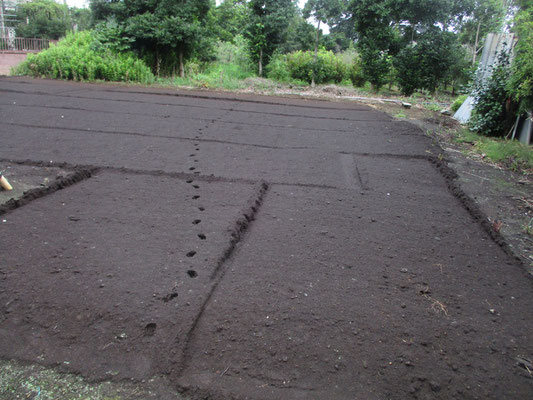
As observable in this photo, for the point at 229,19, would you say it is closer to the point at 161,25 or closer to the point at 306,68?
the point at 306,68

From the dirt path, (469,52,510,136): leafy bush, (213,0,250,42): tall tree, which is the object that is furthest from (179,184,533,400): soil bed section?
(213,0,250,42): tall tree

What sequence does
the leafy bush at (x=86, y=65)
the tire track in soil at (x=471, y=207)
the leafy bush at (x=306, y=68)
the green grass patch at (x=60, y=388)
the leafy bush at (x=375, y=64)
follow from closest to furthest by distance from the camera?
1. the green grass patch at (x=60, y=388)
2. the tire track in soil at (x=471, y=207)
3. the leafy bush at (x=86, y=65)
4. the leafy bush at (x=375, y=64)
5. the leafy bush at (x=306, y=68)

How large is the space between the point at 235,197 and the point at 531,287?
2144 millimetres

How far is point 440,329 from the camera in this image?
6.05 feet

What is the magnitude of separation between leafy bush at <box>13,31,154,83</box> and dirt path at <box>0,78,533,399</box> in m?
6.84

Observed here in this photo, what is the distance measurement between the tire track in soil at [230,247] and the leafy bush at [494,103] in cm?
448

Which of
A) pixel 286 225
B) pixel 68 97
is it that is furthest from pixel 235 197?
pixel 68 97

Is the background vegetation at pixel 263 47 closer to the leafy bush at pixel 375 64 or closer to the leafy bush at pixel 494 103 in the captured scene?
the leafy bush at pixel 375 64

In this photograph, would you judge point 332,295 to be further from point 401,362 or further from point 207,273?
point 207,273

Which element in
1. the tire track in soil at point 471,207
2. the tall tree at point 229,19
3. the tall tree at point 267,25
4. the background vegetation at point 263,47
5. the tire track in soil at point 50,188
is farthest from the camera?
the tall tree at point 229,19

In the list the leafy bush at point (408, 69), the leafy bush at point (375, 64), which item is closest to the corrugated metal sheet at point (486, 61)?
the leafy bush at point (408, 69)

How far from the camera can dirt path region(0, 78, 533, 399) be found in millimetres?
1570

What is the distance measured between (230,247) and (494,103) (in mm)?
5622

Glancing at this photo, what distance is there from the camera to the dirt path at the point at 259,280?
5.15 feet
